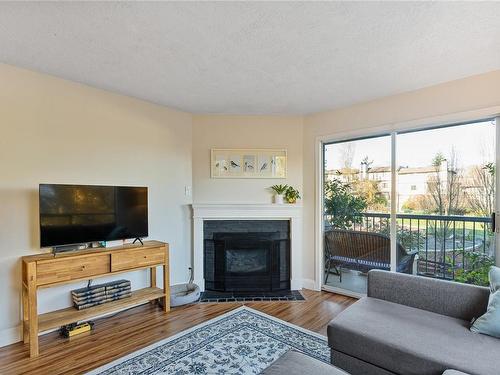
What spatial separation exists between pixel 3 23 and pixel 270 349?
9.96ft

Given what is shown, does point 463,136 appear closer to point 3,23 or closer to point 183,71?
point 183,71

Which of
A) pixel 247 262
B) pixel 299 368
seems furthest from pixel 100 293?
pixel 299 368

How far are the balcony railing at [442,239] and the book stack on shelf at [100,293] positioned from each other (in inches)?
117

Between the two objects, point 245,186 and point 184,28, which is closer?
point 184,28

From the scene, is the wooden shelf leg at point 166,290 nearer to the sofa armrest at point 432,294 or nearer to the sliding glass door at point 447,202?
the sofa armrest at point 432,294

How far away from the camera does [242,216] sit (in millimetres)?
3723

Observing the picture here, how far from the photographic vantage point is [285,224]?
3861 mm

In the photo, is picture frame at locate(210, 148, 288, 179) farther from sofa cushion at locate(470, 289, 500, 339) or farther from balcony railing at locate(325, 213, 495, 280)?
sofa cushion at locate(470, 289, 500, 339)

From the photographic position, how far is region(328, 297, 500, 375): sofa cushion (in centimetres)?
151

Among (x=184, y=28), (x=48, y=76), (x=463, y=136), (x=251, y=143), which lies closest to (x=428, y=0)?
(x=184, y=28)

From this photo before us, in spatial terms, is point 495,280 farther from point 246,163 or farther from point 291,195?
point 246,163

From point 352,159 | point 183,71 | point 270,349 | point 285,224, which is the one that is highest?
point 183,71

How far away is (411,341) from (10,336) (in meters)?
3.14

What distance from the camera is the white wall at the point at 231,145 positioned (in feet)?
12.6
